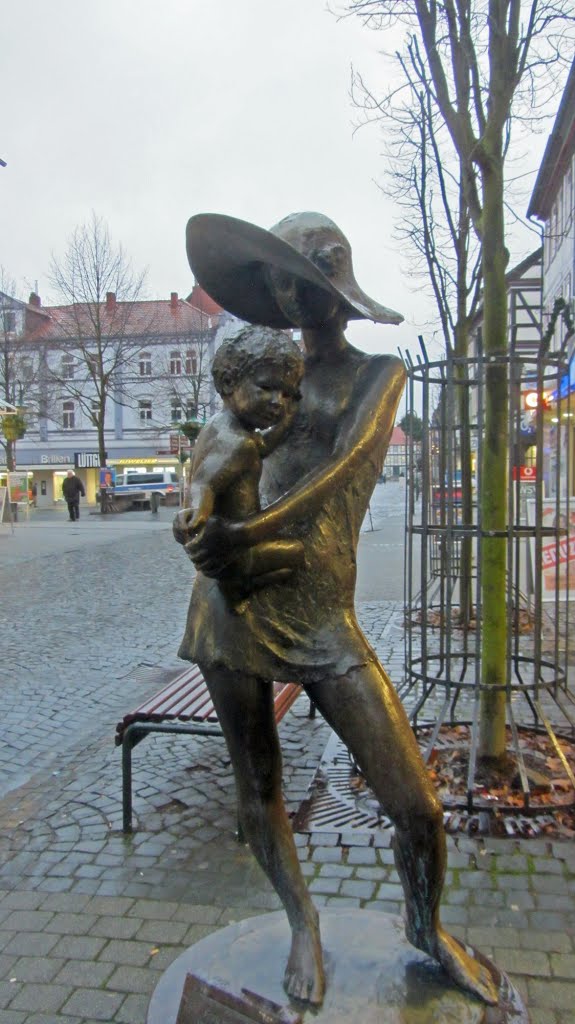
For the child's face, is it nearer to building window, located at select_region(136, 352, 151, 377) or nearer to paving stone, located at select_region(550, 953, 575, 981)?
paving stone, located at select_region(550, 953, 575, 981)

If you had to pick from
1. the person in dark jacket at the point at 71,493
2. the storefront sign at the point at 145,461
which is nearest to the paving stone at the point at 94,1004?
the person in dark jacket at the point at 71,493

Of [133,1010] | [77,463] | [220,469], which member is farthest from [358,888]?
[77,463]

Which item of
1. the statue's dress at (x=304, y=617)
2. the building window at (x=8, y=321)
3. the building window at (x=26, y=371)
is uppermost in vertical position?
the building window at (x=8, y=321)

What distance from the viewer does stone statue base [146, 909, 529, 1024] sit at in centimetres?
205

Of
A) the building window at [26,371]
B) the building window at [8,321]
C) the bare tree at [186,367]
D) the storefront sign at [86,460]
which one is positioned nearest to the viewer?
the building window at [26,371]

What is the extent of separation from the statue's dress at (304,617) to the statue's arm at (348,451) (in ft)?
0.14

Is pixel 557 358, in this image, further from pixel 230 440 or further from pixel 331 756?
pixel 230 440

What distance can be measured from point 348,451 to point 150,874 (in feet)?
8.35

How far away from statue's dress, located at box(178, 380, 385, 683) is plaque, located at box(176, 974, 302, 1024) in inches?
32.4

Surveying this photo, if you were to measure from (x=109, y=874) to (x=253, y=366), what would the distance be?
9.07ft

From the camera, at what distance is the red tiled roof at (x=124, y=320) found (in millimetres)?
36156

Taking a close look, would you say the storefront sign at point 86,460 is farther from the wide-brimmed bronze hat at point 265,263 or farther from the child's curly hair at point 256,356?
the child's curly hair at point 256,356

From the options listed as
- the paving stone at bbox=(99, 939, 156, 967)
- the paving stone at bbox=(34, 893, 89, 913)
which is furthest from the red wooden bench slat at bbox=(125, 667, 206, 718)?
the paving stone at bbox=(99, 939, 156, 967)

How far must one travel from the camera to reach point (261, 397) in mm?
1903
